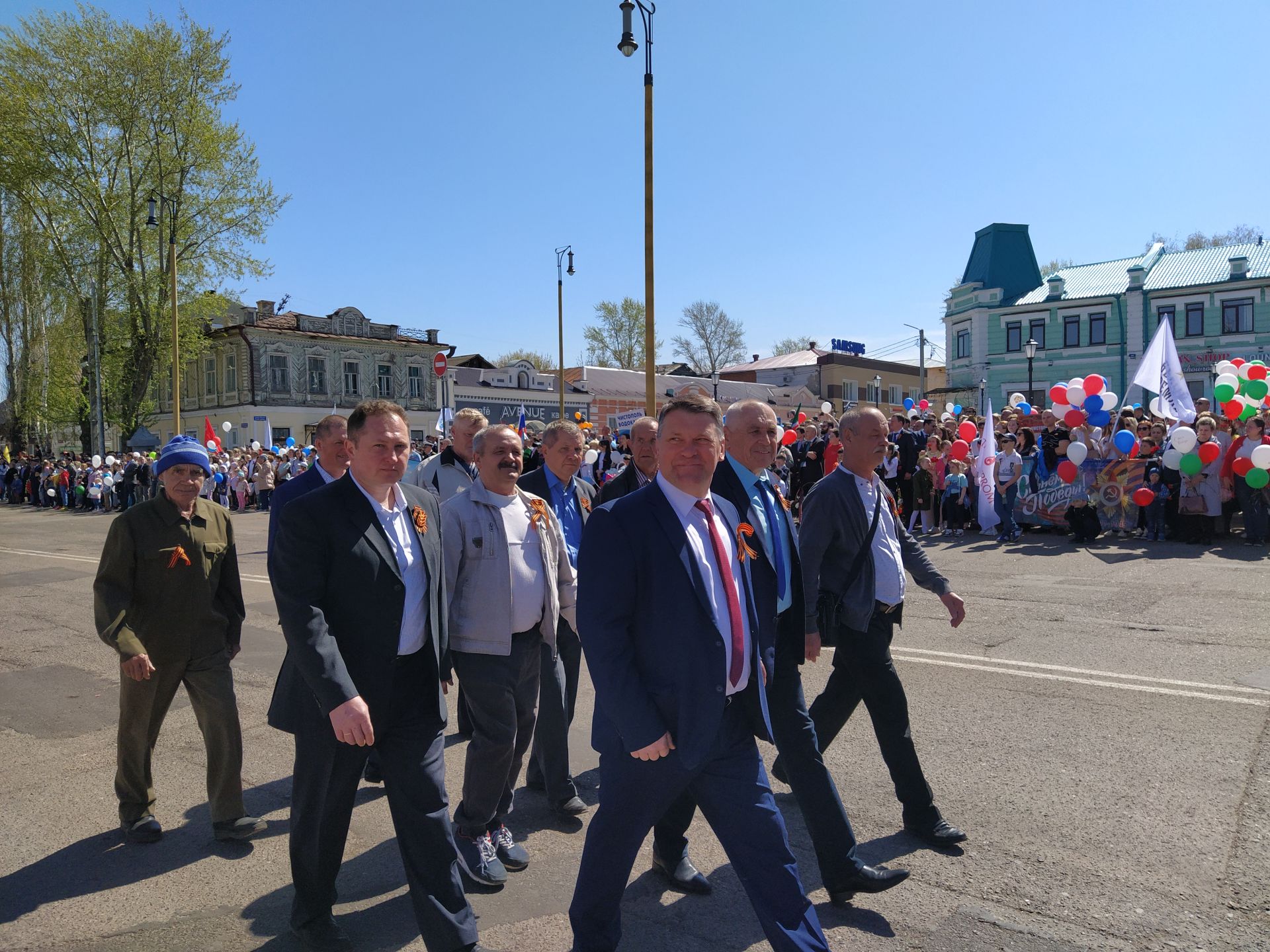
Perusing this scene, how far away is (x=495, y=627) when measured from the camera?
3773 mm

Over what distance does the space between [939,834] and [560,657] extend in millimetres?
2017

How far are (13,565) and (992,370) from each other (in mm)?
51033

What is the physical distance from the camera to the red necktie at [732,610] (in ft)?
9.34

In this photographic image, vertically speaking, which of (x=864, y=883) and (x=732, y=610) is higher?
(x=732, y=610)

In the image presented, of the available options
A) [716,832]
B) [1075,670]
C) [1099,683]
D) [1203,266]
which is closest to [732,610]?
[716,832]

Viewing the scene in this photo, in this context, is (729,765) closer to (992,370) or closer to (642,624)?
(642,624)

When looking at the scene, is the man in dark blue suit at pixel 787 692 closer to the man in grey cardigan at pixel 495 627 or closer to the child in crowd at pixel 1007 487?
the man in grey cardigan at pixel 495 627

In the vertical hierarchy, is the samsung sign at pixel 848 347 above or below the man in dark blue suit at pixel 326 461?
above

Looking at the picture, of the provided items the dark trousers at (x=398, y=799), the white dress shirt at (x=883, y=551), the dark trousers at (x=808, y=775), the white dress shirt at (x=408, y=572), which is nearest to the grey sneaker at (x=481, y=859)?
the dark trousers at (x=398, y=799)

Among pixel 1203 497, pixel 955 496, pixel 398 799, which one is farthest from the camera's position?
pixel 955 496

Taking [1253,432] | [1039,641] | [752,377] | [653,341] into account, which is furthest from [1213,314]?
[1039,641]

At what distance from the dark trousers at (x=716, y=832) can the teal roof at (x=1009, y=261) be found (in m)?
56.8

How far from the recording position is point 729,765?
9.17 ft

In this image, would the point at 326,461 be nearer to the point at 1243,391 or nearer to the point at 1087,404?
the point at 1087,404
